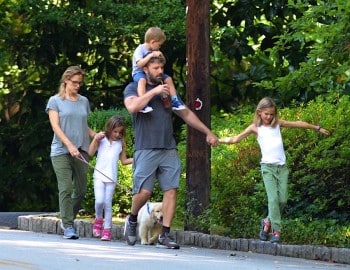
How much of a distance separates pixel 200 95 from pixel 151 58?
174cm

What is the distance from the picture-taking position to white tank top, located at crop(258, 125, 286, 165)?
13719 mm

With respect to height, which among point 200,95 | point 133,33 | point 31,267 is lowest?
point 31,267

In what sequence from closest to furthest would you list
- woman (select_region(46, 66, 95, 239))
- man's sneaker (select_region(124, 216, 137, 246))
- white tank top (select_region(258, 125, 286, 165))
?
man's sneaker (select_region(124, 216, 137, 246)), white tank top (select_region(258, 125, 286, 165)), woman (select_region(46, 66, 95, 239))

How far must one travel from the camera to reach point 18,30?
24.1 m

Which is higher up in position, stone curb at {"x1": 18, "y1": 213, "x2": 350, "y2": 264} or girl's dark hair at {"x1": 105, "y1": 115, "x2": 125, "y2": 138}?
girl's dark hair at {"x1": 105, "y1": 115, "x2": 125, "y2": 138}

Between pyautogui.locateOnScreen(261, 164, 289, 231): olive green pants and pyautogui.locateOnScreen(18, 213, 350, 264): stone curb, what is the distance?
1.33 feet

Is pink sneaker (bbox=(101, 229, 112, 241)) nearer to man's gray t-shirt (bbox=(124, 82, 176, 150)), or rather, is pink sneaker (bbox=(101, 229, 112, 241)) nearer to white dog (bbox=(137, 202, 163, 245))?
white dog (bbox=(137, 202, 163, 245))

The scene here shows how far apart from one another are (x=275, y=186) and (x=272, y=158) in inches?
12.0

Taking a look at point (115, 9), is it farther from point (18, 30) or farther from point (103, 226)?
point (103, 226)

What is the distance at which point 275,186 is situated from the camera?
1366cm

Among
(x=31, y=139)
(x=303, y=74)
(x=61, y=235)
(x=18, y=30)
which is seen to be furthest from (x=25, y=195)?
(x=303, y=74)

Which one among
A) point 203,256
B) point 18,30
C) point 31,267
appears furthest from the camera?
point 18,30

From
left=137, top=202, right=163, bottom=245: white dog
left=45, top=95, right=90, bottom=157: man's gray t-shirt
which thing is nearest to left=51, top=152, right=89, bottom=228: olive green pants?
left=45, top=95, right=90, bottom=157: man's gray t-shirt

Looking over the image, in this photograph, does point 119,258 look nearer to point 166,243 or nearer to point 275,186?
point 166,243
